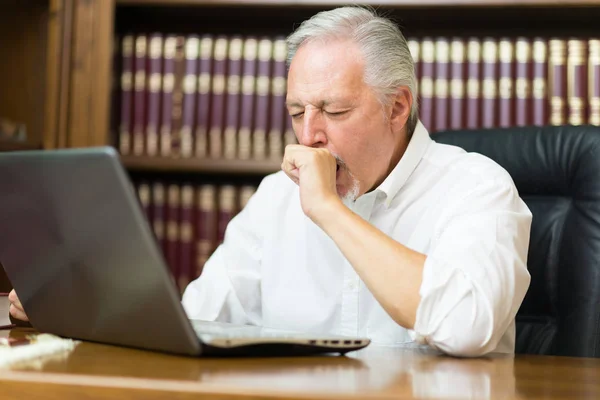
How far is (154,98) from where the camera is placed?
2.03 meters

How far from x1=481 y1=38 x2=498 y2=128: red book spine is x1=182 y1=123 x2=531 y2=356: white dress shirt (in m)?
0.56

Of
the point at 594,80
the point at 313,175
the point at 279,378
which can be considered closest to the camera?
the point at 279,378

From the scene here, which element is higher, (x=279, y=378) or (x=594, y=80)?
(x=594, y=80)

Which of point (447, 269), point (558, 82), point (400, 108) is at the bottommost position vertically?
point (447, 269)

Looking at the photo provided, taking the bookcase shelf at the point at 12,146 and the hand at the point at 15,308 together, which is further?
the bookcase shelf at the point at 12,146

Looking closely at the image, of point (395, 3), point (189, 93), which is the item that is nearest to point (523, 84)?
point (395, 3)

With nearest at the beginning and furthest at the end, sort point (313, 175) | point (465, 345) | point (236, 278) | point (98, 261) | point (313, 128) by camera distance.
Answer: point (98, 261)
point (465, 345)
point (313, 175)
point (313, 128)
point (236, 278)

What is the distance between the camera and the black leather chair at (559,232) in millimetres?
1263

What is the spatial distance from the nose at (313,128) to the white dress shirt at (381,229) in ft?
0.48

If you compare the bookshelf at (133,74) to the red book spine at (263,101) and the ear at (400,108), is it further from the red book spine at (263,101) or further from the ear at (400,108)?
the ear at (400,108)

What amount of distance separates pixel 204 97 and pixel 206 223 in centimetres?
34

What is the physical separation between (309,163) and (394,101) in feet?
0.93

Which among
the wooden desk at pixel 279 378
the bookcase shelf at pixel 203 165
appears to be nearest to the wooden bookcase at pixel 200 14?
the bookcase shelf at pixel 203 165

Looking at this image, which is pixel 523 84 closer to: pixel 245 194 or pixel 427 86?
pixel 427 86
